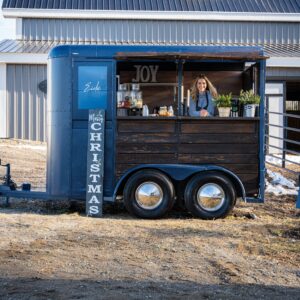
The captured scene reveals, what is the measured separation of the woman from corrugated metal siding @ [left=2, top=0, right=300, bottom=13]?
13822 millimetres

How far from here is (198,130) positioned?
8.84 meters

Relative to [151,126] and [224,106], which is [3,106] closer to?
[151,126]

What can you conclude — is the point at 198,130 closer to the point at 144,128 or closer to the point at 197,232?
the point at 144,128

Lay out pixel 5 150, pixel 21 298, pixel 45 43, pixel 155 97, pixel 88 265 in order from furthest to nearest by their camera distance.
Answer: pixel 45 43
pixel 5 150
pixel 155 97
pixel 88 265
pixel 21 298

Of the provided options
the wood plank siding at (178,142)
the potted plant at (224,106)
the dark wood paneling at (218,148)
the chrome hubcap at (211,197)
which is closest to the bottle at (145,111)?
the wood plank siding at (178,142)

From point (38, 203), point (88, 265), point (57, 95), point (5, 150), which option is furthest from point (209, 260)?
point (5, 150)

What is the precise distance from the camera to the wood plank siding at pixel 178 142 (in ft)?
29.0

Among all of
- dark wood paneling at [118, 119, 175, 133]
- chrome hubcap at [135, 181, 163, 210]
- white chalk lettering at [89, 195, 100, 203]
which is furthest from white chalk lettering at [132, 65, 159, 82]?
white chalk lettering at [89, 195, 100, 203]

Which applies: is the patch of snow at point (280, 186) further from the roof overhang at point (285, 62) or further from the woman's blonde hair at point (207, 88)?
the roof overhang at point (285, 62)

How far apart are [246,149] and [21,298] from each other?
4.85 metres

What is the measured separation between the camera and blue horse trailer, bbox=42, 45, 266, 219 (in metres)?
8.77

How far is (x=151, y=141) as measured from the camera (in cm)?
884

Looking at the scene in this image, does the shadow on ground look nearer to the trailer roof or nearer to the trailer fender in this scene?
the trailer fender

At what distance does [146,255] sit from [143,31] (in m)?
16.8
